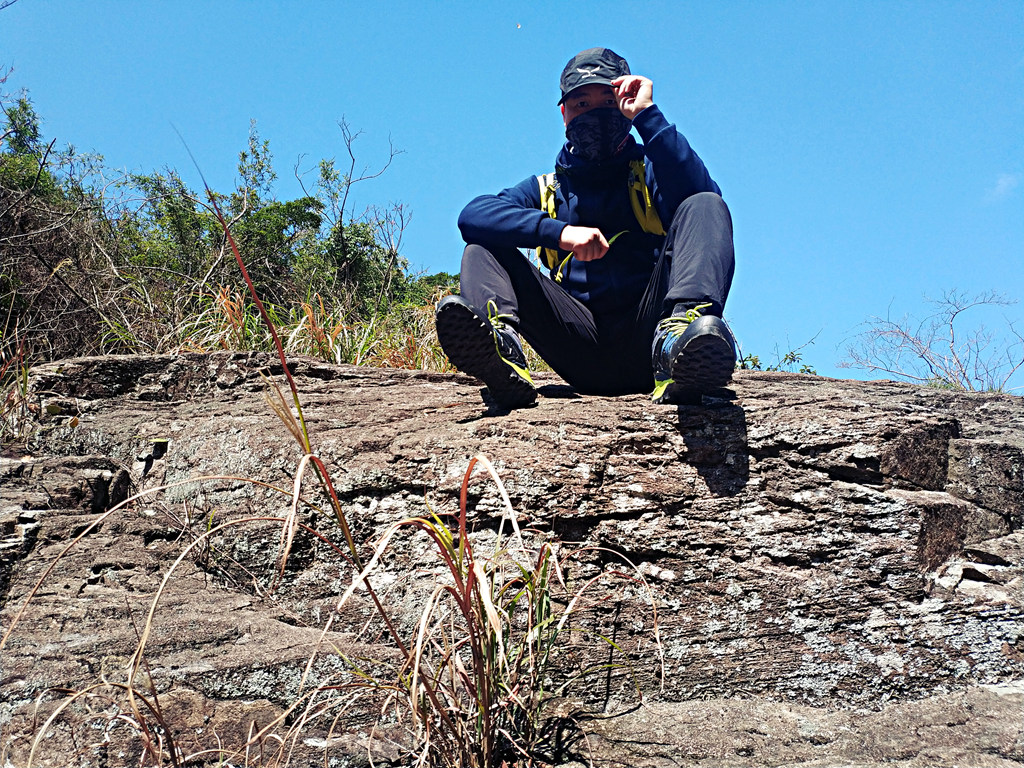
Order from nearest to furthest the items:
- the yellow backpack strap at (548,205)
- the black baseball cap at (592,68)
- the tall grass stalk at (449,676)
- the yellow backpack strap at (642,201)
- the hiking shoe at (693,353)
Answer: the tall grass stalk at (449,676) → the hiking shoe at (693,353) → the black baseball cap at (592,68) → the yellow backpack strap at (642,201) → the yellow backpack strap at (548,205)

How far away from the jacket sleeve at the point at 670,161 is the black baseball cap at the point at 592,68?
0.24 m

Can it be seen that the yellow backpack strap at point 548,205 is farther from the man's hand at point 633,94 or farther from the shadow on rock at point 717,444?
the shadow on rock at point 717,444

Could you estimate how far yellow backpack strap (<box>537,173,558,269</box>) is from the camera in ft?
8.80

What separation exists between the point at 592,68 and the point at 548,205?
51 centimetres

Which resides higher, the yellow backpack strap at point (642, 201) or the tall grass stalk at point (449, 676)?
the yellow backpack strap at point (642, 201)

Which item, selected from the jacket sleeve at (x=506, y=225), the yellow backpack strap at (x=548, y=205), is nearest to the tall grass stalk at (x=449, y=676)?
the jacket sleeve at (x=506, y=225)

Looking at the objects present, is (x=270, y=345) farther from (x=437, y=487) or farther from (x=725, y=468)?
(x=725, y=468)

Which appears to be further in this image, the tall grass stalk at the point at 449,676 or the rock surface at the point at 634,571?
the rock surface at the point at 634,571

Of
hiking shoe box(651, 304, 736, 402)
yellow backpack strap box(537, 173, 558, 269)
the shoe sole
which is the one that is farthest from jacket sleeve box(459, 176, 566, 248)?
the shoe sole

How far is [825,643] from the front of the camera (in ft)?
5.83

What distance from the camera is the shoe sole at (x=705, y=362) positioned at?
185cm

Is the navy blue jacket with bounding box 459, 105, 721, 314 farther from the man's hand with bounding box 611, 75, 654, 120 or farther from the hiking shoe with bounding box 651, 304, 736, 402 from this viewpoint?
the hiking shoe with bounding box 651, 304, 736, 402

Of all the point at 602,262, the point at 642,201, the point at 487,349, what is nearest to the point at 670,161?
the point at 642,201

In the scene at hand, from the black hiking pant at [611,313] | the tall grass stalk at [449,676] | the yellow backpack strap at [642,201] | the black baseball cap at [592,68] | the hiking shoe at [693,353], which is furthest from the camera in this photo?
the yellow backpack strap at [642,201]
